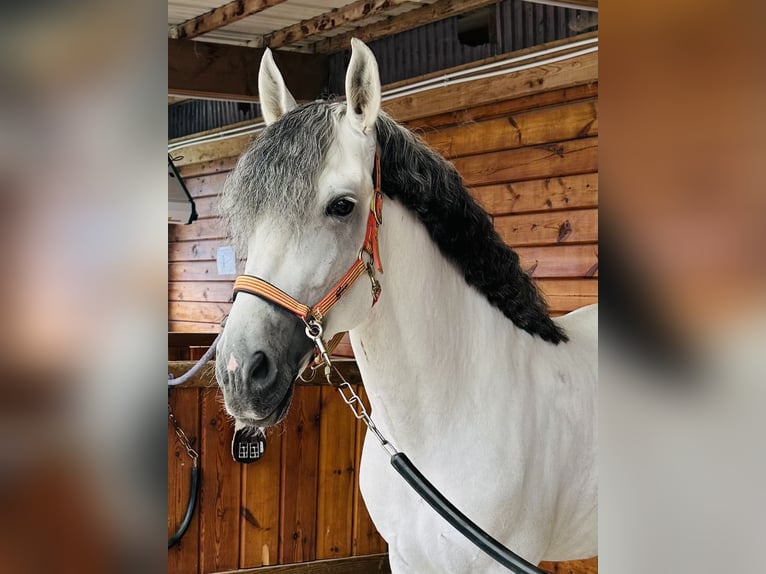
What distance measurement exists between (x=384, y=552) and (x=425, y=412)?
72.7 inches

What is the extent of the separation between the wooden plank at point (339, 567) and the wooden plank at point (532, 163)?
1583 mm

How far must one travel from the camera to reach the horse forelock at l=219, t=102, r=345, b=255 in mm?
1310

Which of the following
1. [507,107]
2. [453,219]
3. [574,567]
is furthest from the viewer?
[507,107]

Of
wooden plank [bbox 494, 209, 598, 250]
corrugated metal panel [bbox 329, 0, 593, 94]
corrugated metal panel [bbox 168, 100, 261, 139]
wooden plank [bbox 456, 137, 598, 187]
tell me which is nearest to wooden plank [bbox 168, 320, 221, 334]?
corrugated metal panel [bbox 168, 100, 261, 139]

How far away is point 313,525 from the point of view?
2.97 metres

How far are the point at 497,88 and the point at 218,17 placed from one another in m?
1.65

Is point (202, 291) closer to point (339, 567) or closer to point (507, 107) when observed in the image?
point (507, 107)

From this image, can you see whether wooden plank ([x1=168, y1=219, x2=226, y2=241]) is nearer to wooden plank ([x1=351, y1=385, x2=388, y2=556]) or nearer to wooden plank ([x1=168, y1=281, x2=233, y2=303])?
wooden plank ([x1=168, y1=281, x2=233, y2=303])

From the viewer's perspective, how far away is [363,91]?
55.8 inches

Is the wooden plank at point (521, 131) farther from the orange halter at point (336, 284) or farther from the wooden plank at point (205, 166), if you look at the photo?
the wooden plank at point (205, 166)

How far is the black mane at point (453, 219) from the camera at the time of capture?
1.50 metres

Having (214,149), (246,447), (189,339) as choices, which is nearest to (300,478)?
(246,447)

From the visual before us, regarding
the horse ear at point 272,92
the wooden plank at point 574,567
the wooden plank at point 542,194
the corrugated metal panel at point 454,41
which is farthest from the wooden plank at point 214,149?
the horse ear at point 272,92
